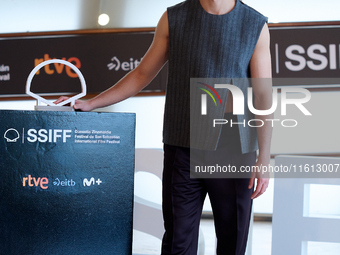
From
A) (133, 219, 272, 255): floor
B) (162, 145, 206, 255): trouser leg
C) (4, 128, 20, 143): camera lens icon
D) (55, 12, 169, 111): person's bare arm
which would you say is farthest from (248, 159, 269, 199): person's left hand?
(133, 219, 272, 255): floor

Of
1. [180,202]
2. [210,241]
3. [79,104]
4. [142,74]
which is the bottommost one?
[210,241]

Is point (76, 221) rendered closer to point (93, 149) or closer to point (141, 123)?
point (93, 149)

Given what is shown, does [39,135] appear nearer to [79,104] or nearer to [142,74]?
[79,104]

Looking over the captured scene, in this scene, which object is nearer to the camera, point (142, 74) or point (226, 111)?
point (226, 111)

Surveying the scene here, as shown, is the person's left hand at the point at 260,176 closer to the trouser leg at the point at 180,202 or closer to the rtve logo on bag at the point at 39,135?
the trouser leg at the point at 180,202

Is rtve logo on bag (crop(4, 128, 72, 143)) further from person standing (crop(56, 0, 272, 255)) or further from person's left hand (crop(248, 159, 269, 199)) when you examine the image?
person's left hand (crop(248, 159, 269, 199))

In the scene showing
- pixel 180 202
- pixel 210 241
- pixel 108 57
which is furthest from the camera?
pixel 108 57

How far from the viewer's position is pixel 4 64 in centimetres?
359

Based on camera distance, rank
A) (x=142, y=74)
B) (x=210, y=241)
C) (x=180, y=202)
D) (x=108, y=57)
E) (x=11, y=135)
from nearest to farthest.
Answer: (x=11, y=135) < (x=180, y=202) < (x=142, y=74) < (x=210, y=241) < (x=108, y=57)

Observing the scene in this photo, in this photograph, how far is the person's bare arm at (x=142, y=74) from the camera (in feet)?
4.44

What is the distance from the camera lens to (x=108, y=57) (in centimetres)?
345

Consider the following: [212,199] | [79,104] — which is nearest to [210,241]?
[212,199]

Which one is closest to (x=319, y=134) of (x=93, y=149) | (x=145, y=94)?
→ (x=145, y=94)

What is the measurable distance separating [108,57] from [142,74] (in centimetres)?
210
